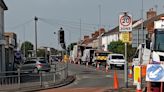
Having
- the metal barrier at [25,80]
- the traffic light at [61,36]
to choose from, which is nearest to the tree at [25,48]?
the traffic light at [61,36]

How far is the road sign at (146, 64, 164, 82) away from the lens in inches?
634

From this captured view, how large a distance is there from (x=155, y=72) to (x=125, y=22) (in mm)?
9095

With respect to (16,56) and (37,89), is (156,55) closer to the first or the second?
(37,89)

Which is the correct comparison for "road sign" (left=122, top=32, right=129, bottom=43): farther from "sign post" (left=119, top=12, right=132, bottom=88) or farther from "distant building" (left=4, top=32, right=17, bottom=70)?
"distant building" (left=4, top=32, right=17, bottom=70)

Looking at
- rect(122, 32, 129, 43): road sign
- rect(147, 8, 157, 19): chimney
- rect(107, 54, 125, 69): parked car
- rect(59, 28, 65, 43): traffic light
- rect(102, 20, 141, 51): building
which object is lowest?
rect(107, 54, 125, 69): parked car

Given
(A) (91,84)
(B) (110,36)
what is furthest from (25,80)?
(B) (110,36)

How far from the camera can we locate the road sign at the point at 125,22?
24938mm

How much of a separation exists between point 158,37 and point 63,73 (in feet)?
60.1

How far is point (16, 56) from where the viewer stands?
3071 inches

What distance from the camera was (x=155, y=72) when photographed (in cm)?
1617

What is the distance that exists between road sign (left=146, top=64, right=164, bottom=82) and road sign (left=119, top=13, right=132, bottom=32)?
876cm

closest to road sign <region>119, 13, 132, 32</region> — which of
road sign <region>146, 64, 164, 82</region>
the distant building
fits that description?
road sign <region>146, 64, 164, 82</region>

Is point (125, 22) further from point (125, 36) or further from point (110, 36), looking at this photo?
point (110, 36)

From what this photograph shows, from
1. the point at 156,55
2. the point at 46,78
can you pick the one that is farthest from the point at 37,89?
the point at 156,55
